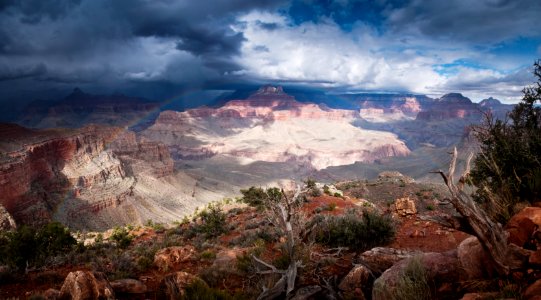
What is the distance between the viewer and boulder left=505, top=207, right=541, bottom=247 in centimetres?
527

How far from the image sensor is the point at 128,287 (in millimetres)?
7809

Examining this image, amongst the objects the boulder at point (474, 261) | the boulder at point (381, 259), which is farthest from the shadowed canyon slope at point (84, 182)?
the boulder at point (474, 261)

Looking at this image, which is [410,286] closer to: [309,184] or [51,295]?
[51,295]

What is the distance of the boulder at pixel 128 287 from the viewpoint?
7648 millimetres

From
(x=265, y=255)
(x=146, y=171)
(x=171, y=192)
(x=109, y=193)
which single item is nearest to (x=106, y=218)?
(x=109, y=193)

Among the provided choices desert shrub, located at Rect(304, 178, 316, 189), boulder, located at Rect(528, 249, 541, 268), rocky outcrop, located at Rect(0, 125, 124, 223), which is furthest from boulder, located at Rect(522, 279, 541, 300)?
rocky outcrop, located at Rect(0, 125, 124, 223)

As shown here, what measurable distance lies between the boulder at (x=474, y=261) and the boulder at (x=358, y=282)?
6.48 feet

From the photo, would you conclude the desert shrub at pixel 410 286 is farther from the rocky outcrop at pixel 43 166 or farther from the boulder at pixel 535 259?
the rocky outcrop at pixel 43 166

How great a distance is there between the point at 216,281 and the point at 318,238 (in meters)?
4.81

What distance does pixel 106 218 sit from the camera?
6131 centimetres

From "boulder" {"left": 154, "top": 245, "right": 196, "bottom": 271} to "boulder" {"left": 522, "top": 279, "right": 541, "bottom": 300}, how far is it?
10.1 m

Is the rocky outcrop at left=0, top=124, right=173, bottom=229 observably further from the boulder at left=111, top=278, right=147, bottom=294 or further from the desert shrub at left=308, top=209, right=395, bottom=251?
the desert shrub at left=308, top=209, right=395, bottom=251

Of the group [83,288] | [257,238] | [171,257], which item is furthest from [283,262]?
[257,238]

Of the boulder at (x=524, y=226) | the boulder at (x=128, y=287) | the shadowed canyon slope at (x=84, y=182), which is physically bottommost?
the shadowed canyon slope at (x=84, y=182)
